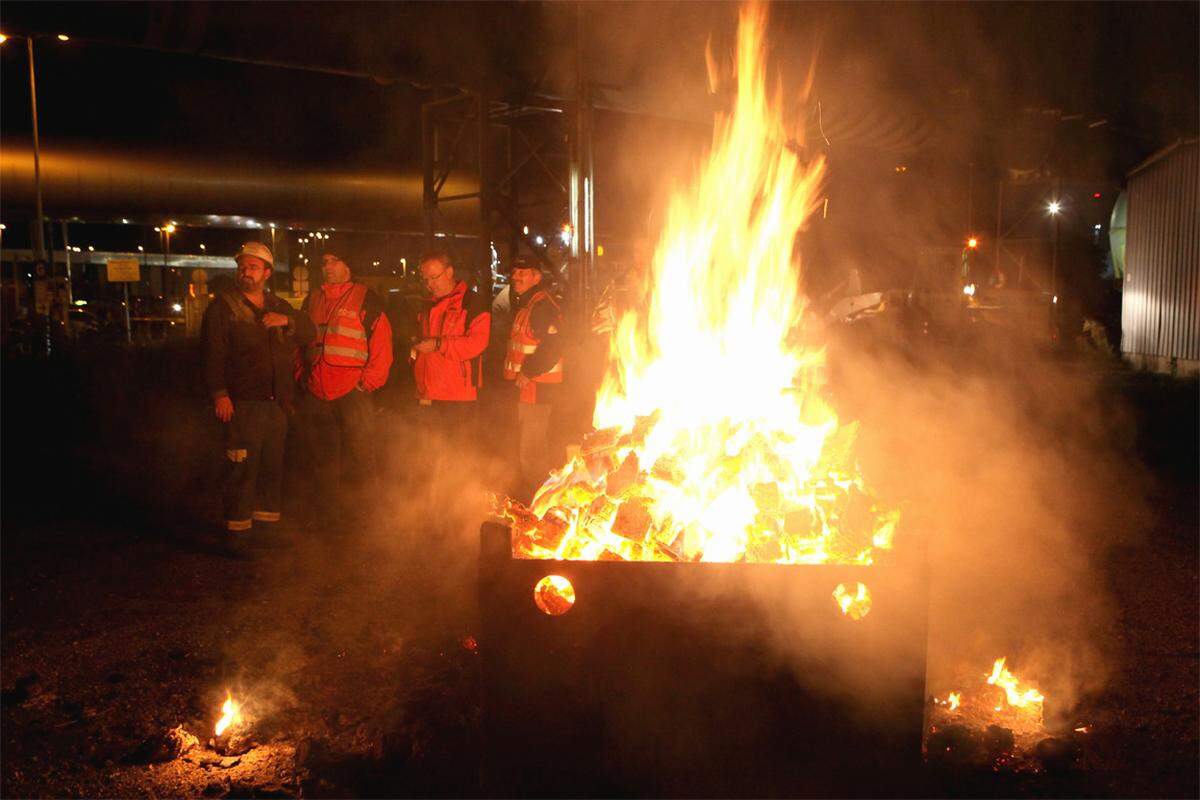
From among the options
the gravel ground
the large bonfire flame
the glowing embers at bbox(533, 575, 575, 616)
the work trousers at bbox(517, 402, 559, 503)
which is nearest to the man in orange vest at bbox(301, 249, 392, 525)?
the gravel ground

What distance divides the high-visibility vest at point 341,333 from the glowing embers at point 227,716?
9.53ft

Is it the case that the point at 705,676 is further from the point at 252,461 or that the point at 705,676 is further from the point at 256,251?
the point at 256,251

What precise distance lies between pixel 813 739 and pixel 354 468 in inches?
181

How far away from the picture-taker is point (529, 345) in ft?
22.2

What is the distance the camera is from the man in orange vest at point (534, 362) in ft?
21.9

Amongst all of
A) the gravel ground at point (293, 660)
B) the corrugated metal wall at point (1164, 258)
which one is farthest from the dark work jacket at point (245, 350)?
the corrugated metal wall at point (1164, 258)

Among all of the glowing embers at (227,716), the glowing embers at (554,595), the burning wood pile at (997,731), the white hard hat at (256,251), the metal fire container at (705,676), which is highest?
the white hard hat at (256,251)

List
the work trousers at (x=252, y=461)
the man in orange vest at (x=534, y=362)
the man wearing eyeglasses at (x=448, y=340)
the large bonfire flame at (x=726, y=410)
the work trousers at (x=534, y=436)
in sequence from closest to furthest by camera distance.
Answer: the large bonfire flame at (x=726, y=410), the work trousers at (x=252, y=461), the man wearing eyeglasses at (x=448, y=340), the man in orange vest at (x=534, y=362), the work trousers at (x=534, y=436)

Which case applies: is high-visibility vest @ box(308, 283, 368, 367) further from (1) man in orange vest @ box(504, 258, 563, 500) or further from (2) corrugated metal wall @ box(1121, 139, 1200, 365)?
(2) corrugated metal wall @ box(1121, 139, 1200, 365)

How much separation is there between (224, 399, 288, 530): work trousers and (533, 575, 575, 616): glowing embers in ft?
11.1

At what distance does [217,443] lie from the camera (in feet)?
34.1

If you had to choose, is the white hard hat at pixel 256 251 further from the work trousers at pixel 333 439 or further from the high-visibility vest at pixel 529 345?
the high-visibility vest at pixel 529 345

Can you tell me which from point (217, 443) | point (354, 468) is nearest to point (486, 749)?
point (354, 468)

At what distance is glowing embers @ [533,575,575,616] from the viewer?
2857mm
